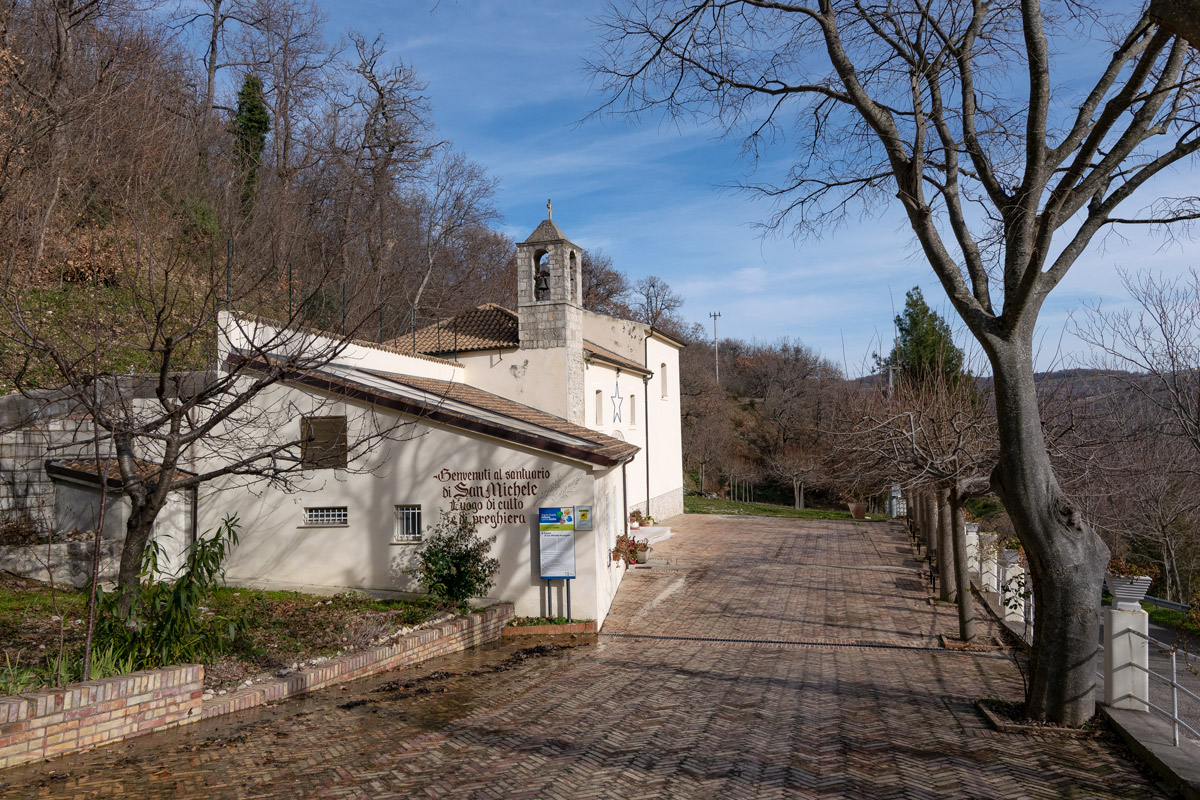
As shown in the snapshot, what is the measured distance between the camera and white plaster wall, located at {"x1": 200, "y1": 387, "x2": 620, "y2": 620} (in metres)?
13.1

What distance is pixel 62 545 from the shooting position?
11.9 meters

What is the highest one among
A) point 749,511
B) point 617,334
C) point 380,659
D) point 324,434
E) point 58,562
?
point 617,334

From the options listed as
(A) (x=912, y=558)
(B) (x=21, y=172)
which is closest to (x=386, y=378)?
(B) (x=21, y=172)

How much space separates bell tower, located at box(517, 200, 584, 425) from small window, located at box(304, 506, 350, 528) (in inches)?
280

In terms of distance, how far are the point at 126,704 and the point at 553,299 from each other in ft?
45.0

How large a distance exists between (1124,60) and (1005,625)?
9.01 metres

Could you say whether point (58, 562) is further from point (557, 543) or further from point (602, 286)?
point (602, 286)

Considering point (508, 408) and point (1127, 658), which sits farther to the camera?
point (508, 408)

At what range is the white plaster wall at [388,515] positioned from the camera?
1309 centimetres

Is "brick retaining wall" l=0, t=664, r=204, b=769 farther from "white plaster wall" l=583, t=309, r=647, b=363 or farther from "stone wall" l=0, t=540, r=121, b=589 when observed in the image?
"white plaster wall" l=583, t=309, r=647, b=363

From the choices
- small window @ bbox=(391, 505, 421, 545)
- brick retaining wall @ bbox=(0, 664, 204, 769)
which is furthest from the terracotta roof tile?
brick retaining wall @ bbox=(0, 664, 204, 769)

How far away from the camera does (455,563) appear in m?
12.7

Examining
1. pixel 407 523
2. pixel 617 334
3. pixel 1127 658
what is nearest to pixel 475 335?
pixel 617 334

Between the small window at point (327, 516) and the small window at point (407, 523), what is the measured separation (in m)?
0.92
